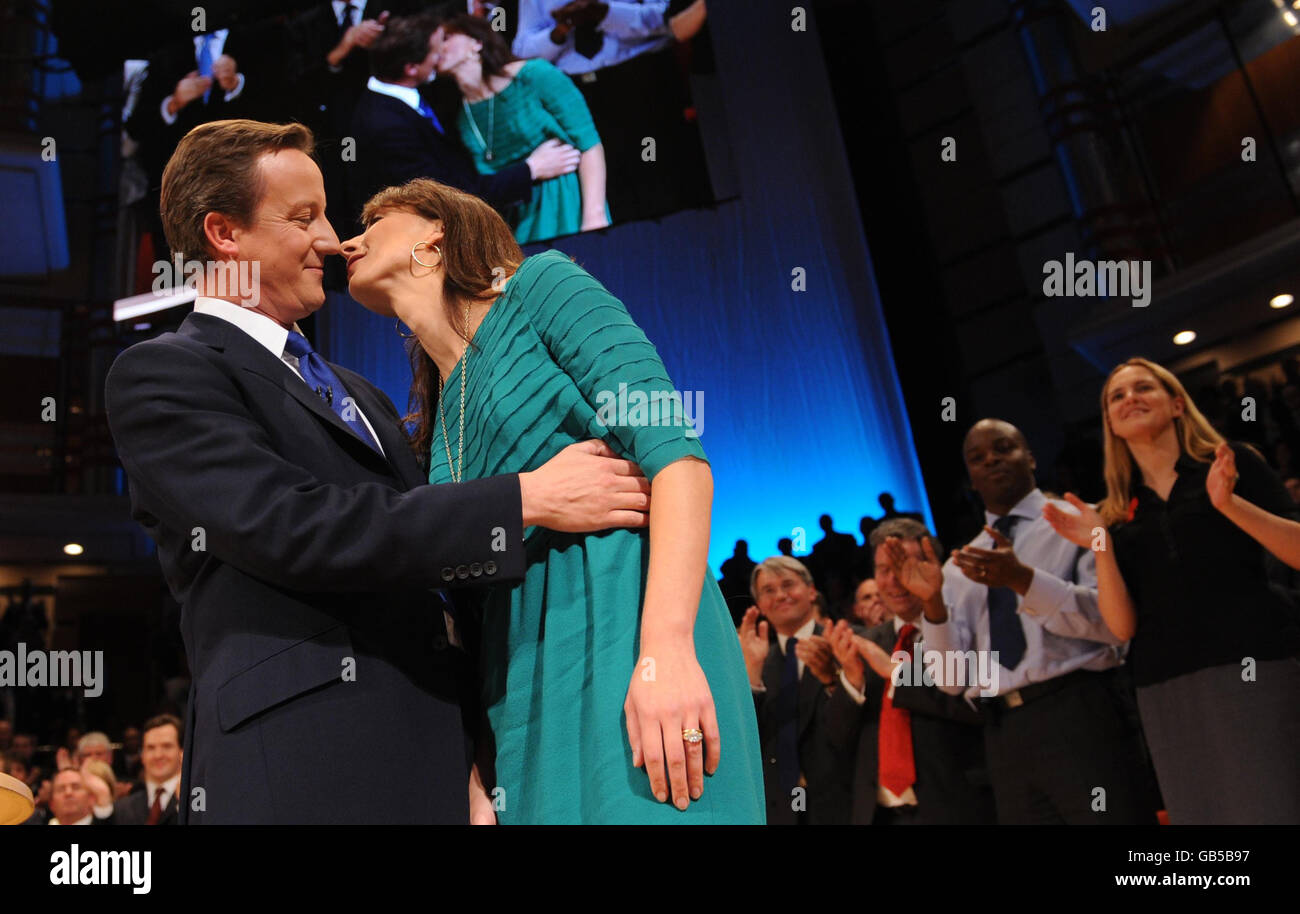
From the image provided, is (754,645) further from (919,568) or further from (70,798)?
(70,798)

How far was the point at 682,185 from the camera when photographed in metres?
7.21

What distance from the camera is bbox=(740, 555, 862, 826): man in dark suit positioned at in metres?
3.73

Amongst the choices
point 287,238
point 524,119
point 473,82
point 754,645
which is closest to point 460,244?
point 287,238

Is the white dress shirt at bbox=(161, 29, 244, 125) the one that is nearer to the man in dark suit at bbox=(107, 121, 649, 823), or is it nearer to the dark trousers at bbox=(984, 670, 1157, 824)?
the dark trousers at bbox=(984, 670, 1157, 824)

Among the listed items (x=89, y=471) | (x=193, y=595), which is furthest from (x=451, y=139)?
(x=193, y=595)

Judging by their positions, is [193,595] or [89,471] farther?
[89,471]

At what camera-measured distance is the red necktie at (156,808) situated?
4.32m

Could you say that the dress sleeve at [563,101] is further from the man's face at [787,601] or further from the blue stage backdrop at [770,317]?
the man's face at [787,601]

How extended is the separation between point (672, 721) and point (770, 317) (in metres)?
6.05

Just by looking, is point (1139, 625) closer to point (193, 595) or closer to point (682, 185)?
point (193, 595)

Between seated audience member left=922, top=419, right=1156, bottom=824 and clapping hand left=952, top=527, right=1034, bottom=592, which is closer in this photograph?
seated audience member left=922, top=419, right=1156, bottom=824

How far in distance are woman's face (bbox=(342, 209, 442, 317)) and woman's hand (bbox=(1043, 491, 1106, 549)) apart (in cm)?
204

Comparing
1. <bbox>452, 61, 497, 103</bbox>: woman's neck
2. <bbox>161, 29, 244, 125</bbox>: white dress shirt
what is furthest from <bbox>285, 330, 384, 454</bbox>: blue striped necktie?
<bbox>161, 29, 244, 125</bbox>: white dress shirt
